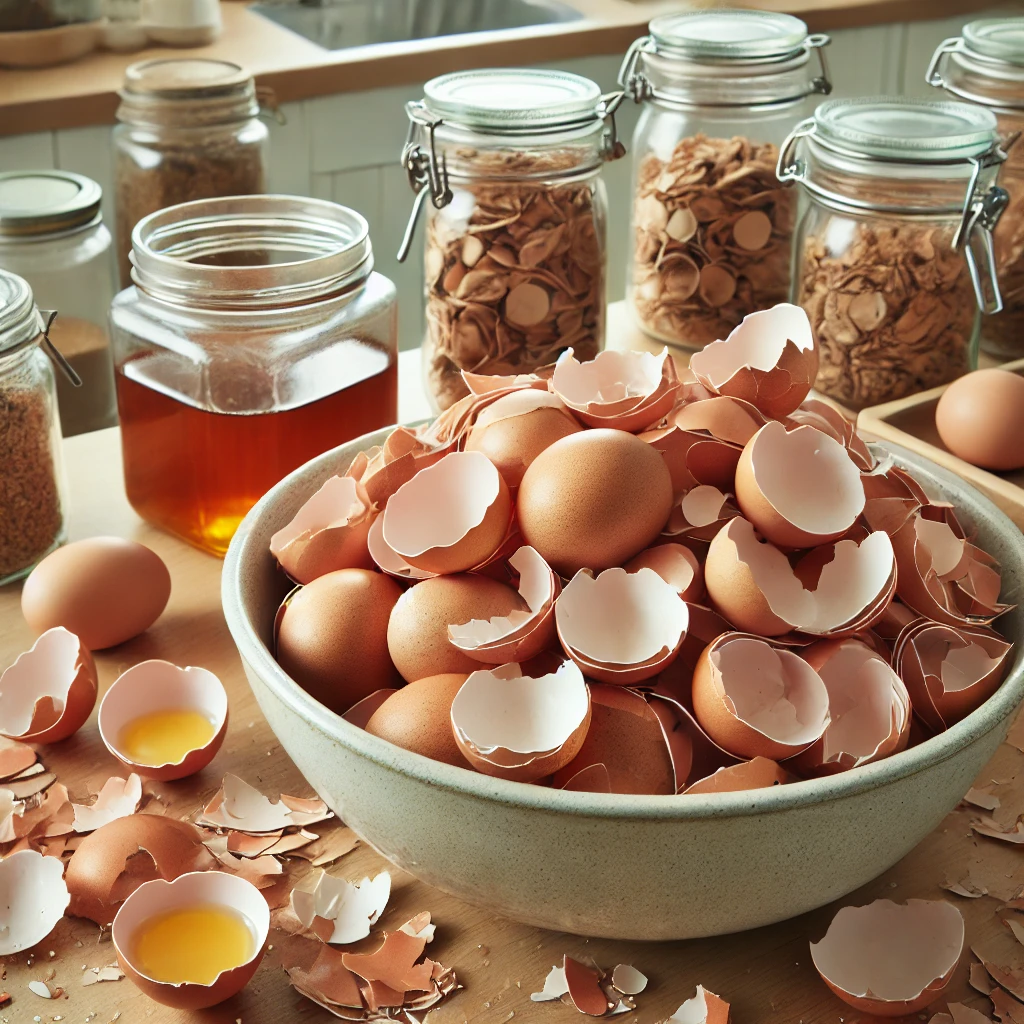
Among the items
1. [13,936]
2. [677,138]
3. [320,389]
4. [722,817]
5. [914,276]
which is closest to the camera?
[722,817]

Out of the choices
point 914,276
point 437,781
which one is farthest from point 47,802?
point 914,276

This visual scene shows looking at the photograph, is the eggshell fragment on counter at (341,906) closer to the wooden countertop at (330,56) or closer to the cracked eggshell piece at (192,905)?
the cracked eggshell piece at (192,905)

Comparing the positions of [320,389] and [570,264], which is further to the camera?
[570,264]

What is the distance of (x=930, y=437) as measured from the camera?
0.97 meters

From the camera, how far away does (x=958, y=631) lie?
57 cm

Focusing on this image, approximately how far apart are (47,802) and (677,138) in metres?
0.78

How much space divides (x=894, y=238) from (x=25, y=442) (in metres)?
0.65

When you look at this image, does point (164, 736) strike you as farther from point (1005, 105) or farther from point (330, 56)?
point (330, 56)

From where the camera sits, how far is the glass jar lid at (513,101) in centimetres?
96

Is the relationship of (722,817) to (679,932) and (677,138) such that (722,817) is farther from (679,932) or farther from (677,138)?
(677,138)

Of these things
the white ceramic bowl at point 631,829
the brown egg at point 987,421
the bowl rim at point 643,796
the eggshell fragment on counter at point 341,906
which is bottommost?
the eggshell fragment on counter at point 341,906

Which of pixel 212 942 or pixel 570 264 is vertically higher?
pixel 570 264

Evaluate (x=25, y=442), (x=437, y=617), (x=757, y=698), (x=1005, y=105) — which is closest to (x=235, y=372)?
(x=25, y=442)

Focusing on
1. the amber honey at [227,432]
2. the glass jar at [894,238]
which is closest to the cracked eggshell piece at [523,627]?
the amber honey at [227,432]
